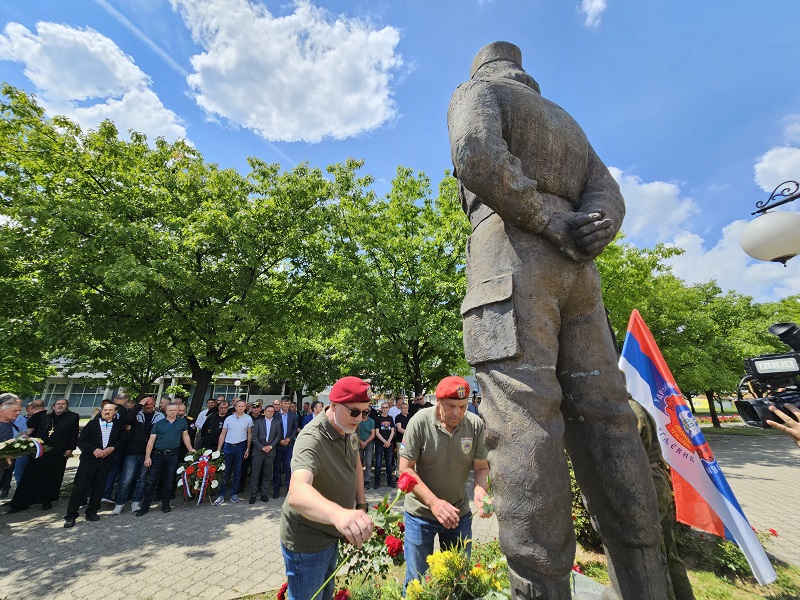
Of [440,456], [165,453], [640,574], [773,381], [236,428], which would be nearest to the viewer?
[640,574]

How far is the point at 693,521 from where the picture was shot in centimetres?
418

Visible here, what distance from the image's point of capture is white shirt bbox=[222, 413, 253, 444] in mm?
9031

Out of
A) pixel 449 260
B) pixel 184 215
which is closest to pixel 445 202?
pixel 449 260

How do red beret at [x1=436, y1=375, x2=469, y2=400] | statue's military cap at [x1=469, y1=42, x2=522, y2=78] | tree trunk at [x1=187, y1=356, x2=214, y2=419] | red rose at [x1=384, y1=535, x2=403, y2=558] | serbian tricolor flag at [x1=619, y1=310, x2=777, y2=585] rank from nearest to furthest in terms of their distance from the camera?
statue's military cap at [x1=469, y1=42, x2=522, y2=78] → red beret at [x1=436, y1=375, x2=469, y2=400] → red rose at [x1=384, y1=535, x2=403, y2=558] → serbian tricolor flag at [x1=619, y1=310, x2=777, y2=585] → tree trunk at [x1=187, y1=356, x2=214, y2=419]

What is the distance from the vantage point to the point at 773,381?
2.58 meters

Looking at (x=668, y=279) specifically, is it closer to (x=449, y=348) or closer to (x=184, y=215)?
(x=449, y=348)

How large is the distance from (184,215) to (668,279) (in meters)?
24.2

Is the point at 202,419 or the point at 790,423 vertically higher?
the point at 202,419

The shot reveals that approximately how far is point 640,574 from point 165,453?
350 inches

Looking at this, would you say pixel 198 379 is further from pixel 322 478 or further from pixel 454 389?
pixel 454 389

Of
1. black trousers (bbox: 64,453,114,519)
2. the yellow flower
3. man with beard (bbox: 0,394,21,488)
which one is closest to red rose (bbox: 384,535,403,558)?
the yellow flower

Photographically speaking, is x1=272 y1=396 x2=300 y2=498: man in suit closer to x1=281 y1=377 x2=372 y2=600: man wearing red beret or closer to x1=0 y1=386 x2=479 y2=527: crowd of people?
x1=0 y1=386 x2=479 y2=527: crowd of people

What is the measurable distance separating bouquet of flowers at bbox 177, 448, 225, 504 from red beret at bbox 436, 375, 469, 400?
7.05m

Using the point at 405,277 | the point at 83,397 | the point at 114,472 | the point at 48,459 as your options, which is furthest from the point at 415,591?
the point at 83,397
